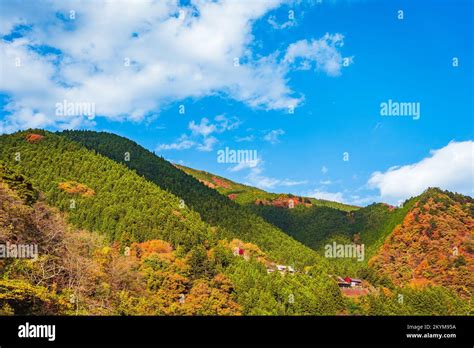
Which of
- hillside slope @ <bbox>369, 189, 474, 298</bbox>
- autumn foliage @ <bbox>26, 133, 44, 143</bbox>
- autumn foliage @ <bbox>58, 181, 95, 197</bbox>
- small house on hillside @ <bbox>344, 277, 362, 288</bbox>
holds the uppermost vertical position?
autumn foliage @ <bbox>26, 133, 44, 143</bbox>

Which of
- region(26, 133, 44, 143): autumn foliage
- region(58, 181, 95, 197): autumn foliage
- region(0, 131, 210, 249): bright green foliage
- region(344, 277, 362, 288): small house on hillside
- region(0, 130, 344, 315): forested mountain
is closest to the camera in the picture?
region(0, 130, 344, 315): forested mountain

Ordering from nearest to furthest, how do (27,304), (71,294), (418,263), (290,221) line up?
(27,304) → (71,294) → (418,263) → (290,221)

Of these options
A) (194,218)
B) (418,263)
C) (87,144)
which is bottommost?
(418,263)

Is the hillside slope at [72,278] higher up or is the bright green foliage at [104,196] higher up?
the bright green foliage at [104,196]

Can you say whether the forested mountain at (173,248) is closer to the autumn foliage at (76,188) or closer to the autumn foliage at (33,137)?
the autumn foliage at (33,137)

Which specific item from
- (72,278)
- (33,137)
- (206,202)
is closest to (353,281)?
(206,202)

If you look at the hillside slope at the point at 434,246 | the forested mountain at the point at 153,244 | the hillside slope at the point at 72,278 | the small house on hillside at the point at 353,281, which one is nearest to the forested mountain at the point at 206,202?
the forested mountain at the point at 153,244

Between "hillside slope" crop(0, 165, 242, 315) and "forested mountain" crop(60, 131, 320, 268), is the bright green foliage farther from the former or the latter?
"hillside slope" crop(0, 165, 242, 315)

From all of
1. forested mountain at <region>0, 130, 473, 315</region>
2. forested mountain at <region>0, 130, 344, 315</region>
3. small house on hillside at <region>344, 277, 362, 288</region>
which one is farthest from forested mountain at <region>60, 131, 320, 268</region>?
small house on hillside at <region>344, 277, 362, 288</region>
